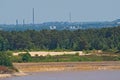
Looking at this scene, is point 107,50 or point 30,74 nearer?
point 30,74

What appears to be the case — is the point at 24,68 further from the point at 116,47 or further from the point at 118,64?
the point at 116,47

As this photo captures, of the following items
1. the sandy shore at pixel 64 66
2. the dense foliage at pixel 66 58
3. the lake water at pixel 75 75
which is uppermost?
the dense foliage at pixel 66 58

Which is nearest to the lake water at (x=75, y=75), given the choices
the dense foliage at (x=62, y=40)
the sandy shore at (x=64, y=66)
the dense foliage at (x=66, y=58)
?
the sandy shore at (x=64, y=66)

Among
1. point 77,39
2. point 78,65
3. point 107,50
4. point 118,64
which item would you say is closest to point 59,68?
point 78,65

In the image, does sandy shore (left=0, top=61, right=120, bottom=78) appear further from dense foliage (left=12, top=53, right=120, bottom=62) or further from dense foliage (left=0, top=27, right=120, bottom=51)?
dense foliage (left=0, top=27, right=120, bottom=51)

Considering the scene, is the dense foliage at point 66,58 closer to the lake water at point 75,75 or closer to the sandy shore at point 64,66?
the sandy shore at point 64,66

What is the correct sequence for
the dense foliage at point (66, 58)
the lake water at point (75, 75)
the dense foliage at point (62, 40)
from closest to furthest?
1. the lake water at point (75, 75)
2. the dense foliage at point (66, 58)
3. the dense foliage at point (62, 40)
